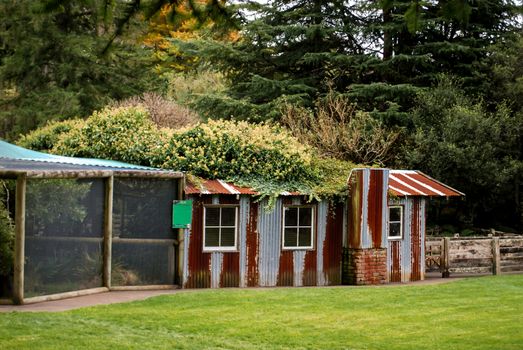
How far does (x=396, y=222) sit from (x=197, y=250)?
5.07 meters

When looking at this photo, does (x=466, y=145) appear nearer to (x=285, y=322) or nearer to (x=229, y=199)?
(x=229, y=199)

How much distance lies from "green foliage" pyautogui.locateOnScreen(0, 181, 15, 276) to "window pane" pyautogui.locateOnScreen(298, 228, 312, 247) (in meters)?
6.24

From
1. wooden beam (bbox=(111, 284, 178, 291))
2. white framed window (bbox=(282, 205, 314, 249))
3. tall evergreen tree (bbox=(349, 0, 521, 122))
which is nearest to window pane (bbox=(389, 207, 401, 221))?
white framed window (bbox=(282, 205, 314, 249))

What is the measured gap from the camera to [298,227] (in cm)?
1842

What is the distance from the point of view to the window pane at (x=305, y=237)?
727 inches

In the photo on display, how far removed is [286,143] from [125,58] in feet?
64.7

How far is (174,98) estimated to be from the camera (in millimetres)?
38812

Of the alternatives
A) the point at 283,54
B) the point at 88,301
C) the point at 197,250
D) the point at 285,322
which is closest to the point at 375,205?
the point at 197,250

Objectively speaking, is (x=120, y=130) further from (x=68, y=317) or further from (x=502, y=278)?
(x=502, y=278)

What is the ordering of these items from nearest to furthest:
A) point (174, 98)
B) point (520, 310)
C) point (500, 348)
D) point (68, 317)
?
1. point (500, 348)
2. point (68, 317)
3. point (520, 310)
4. point (174, 98)

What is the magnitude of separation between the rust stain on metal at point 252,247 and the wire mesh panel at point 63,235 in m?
3.38

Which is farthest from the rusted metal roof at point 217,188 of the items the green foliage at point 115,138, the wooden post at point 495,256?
the wooden post at point 495,256

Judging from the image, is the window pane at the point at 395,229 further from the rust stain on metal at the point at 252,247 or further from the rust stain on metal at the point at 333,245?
the rust stain on metal at the point at 252,247

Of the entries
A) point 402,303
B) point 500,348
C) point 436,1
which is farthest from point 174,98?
point 500,348
